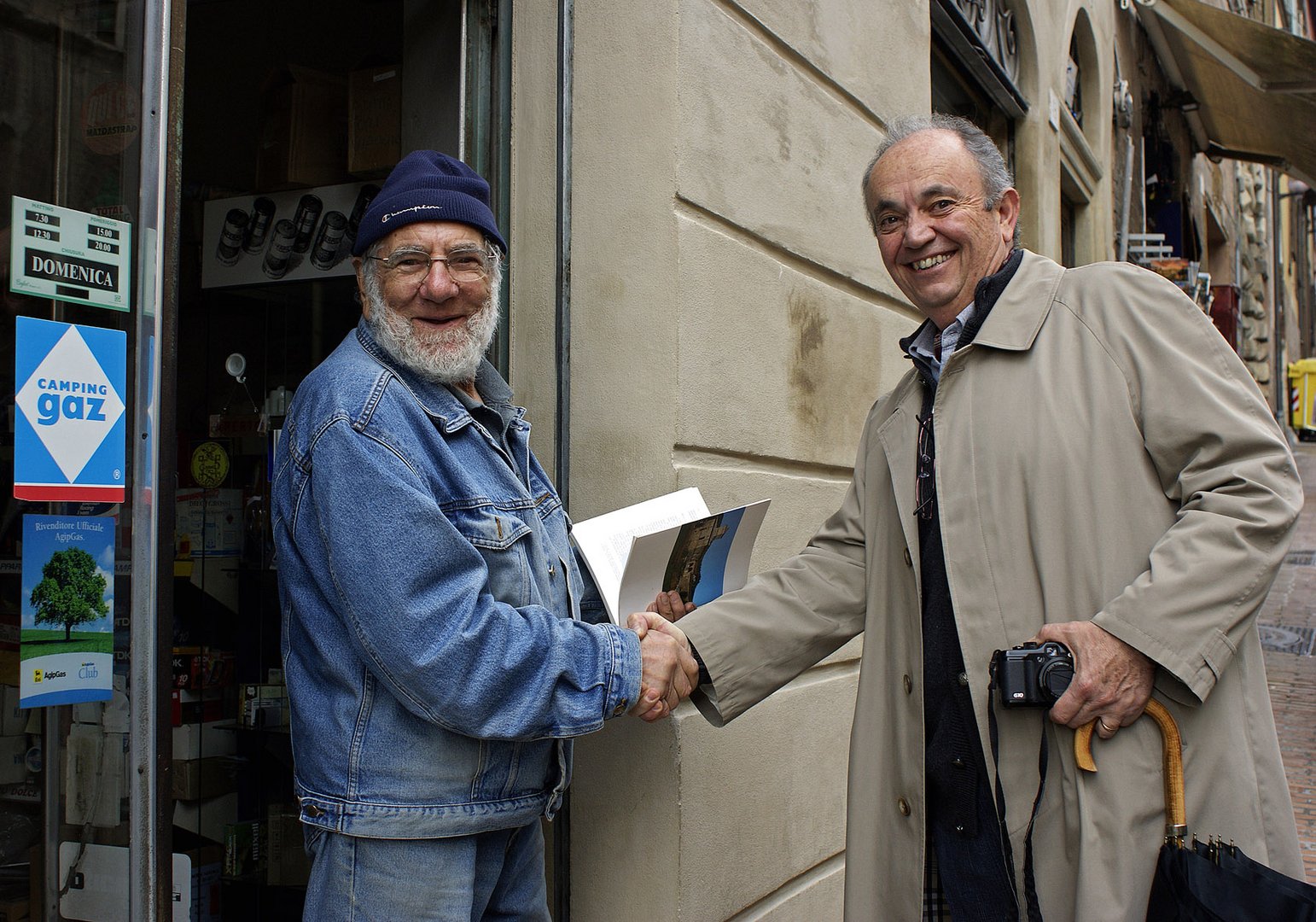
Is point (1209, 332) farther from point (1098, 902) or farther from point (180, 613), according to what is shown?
point (180, 613)

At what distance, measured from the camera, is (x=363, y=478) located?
185cm

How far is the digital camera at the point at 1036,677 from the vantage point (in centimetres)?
189

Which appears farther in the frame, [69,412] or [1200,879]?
[69,412]

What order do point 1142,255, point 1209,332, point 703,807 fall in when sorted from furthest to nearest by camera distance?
point 1142,255, point 703,807, point 1209,332

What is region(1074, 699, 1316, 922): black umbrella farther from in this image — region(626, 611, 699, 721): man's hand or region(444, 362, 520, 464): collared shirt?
region(444, 362, 520, 464): collared shirt

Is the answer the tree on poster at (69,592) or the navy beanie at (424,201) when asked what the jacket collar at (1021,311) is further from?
the tree on poster at (69,592)

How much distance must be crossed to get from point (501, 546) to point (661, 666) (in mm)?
494

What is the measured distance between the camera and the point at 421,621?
1.82 meters

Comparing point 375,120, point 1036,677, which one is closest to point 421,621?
point 1036,677

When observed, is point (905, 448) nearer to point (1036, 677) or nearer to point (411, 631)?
point (1036, 677)

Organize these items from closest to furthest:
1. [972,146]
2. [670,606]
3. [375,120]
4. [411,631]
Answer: [411,631] → [972,146] → [670,606] → [375,120]

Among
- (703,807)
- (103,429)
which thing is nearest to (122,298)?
(103,429)

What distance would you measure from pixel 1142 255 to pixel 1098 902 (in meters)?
8.86

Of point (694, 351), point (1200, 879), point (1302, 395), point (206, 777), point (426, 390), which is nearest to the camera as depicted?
point (1200, 879)
